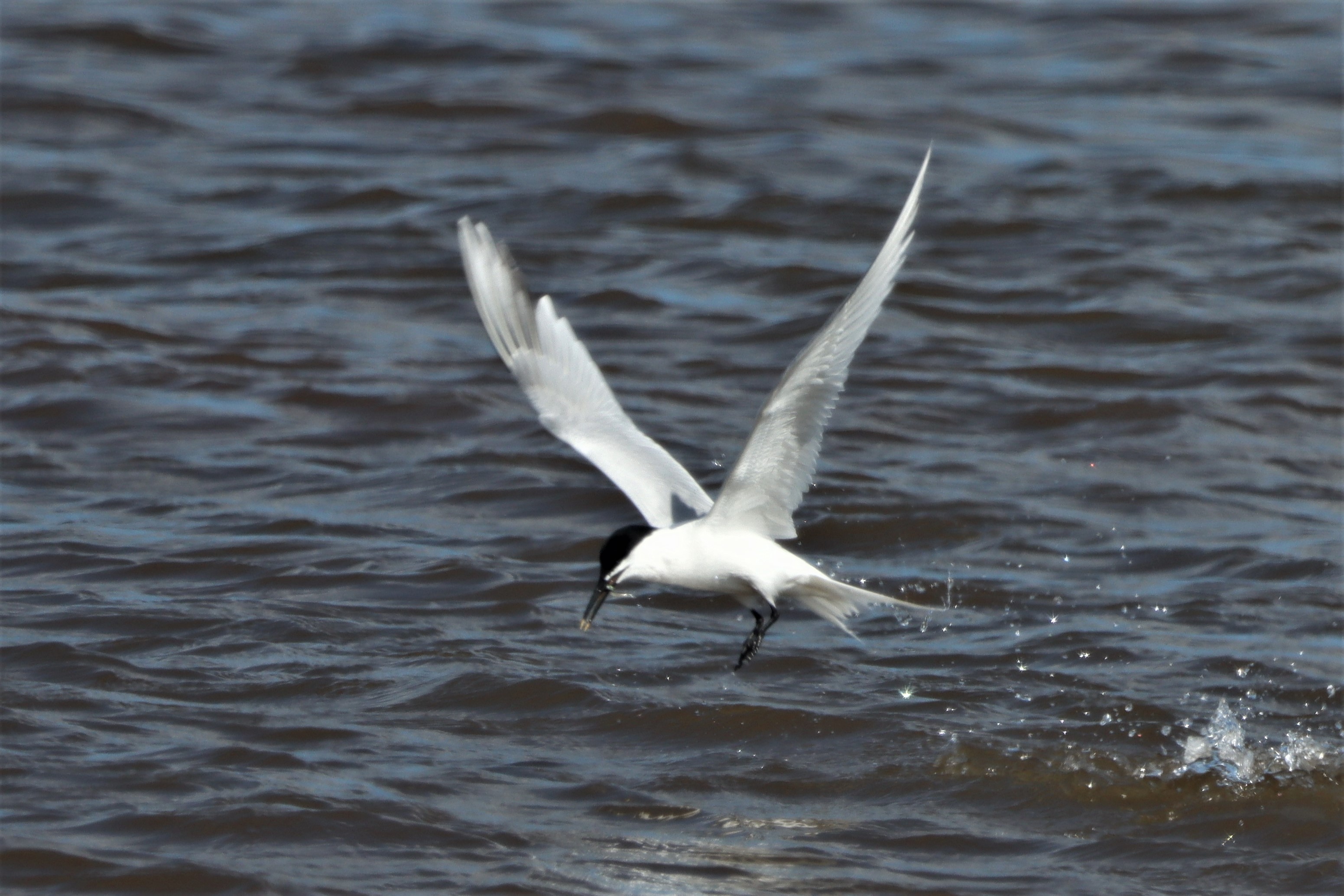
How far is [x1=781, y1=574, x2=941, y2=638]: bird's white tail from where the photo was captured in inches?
202

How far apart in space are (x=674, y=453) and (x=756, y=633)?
2.44m

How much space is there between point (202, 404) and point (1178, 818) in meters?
5.17

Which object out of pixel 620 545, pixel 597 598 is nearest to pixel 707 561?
pixel 620 545

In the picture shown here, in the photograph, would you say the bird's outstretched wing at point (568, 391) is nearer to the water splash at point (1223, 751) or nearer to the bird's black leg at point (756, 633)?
the bird's black leg at point (756, 633)

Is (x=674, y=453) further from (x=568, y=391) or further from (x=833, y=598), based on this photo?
(x=833, y=598)

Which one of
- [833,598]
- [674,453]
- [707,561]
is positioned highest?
[707,561]

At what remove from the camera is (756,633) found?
18.4 feet

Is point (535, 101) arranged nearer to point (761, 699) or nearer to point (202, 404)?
point (202, 404)

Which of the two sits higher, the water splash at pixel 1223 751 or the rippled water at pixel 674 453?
the rippled water at pixel 674 453

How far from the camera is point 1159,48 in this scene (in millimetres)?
16047

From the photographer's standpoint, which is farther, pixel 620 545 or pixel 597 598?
pixel 597 598

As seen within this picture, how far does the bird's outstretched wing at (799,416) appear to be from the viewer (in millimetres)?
4504

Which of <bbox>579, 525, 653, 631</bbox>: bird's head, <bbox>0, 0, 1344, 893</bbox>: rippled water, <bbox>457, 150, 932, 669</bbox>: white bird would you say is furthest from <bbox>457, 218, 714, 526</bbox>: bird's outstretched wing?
<bbox>0, 0, 1344, 893</bbox>: rippled water

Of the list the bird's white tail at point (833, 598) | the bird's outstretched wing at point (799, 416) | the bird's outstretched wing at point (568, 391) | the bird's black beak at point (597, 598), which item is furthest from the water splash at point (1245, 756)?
the bird's black beak at point (597, 598)
